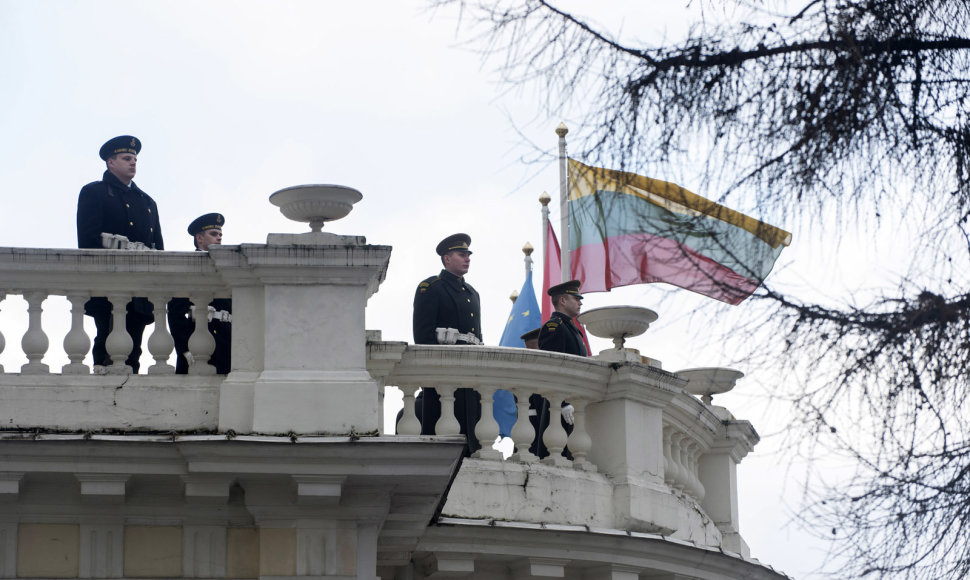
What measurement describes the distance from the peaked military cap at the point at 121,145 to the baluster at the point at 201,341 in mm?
2081

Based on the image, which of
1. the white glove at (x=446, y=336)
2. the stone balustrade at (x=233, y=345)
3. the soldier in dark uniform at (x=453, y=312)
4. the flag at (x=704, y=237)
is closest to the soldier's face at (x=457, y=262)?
the soldier in dark uniform at (x=453, y=312)

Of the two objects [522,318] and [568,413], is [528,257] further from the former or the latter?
[568,413]

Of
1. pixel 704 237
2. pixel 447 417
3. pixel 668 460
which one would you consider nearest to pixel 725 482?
pixel 668 460

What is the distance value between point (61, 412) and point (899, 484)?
17.2ft

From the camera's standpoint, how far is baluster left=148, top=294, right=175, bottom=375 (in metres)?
9.76

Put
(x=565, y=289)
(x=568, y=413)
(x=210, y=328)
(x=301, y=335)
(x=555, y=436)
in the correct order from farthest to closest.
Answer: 1. (x=565, y=289)
2. (x=568, y=413)
3. (x=555, y=436)
4. (x=210, y=328)
5. (x=301, y=335)

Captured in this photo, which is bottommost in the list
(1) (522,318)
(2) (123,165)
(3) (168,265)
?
(3) (168,265)

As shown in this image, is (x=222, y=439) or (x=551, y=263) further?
(x=551, y=263)

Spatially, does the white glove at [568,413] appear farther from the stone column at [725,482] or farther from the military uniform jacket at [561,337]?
the stone column at [725,482]

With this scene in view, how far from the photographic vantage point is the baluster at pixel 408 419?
36.3 feet

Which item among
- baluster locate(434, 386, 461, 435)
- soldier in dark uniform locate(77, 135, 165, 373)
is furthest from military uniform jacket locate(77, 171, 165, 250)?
baluster locate(434, 386, 461, 435)

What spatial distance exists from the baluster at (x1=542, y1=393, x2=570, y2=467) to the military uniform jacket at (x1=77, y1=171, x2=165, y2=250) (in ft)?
9.61

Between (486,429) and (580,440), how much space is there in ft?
2.49

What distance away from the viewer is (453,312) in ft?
42.8
